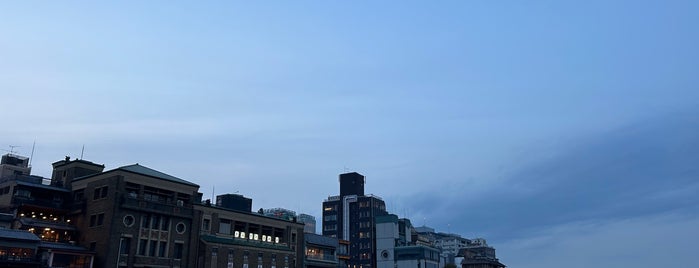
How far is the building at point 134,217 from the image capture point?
98625mm

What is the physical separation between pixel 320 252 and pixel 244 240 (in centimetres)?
3082

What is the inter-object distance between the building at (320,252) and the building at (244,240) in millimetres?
9671

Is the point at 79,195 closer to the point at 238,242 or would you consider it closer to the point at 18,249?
the point at 18,249

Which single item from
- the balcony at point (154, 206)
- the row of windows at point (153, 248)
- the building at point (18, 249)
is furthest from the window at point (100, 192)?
the building at point (18, 249)

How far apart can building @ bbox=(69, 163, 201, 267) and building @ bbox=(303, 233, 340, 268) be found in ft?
124

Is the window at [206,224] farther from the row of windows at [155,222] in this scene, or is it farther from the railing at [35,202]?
the railing at [35,202]

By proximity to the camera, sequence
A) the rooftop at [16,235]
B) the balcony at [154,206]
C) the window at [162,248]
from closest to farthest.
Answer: the rooftop at [16,235] < the balcony at [154,206] < the window at [162,248]

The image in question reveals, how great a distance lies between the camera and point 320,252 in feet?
479

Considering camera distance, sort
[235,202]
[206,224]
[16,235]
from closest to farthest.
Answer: [16,235] < [206,224] < [235,202]

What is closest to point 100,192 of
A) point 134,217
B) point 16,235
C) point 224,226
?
point 134,217

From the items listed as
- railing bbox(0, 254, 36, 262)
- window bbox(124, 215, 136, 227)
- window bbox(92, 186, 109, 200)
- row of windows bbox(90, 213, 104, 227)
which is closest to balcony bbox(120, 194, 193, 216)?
window bbox(124, 215, 136, 227)

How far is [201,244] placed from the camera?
110 meters

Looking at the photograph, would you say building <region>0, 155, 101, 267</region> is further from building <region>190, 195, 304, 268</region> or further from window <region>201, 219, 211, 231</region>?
window <region>201, 219, 211, 231</region>

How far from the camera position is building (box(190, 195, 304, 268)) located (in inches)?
4370
